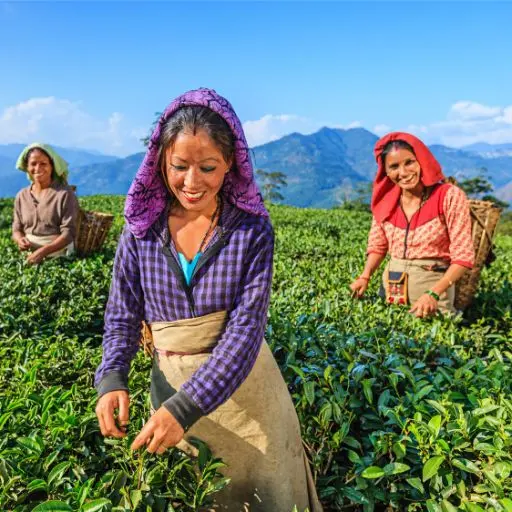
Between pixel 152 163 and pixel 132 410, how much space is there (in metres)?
1.10

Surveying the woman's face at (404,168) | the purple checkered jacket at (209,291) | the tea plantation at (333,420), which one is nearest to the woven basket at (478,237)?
the tea plantation at (333,420)

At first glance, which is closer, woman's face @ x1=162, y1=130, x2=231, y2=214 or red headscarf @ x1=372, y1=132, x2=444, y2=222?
woman's face @ x1=162, y1=130, x2=231, y2=214

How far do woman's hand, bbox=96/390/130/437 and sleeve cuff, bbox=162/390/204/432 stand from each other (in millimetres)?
201

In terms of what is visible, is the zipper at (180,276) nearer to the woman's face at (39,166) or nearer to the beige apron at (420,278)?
Answer: the beige apron at (420,278)

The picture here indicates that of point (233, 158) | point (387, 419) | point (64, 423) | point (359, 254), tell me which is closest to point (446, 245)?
point (387, 419)

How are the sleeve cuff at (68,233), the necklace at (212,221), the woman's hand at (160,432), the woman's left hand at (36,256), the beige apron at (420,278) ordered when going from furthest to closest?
the sleeve cuff at (68,233) < the woman's left hand at (36,256) < the beige apron at (420,278) < the necklace at (212,221) < the woman's hand at (160,432)

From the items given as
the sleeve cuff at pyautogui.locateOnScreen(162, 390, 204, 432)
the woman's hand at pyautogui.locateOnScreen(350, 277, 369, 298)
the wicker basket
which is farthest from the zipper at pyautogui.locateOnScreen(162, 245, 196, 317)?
the wicker basket

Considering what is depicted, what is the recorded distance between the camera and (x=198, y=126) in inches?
55.6

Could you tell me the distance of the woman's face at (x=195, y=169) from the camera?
55.9 inches

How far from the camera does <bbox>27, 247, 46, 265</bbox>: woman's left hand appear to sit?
470 cm

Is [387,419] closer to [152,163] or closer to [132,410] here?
[132,410]

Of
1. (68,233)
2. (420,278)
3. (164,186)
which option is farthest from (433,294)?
(68,233)

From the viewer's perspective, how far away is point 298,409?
2.14m

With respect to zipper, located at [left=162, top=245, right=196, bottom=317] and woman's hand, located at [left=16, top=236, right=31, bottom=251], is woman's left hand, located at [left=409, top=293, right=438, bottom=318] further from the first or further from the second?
woman's hand, located at [left=16, top=236, right=31, bottom=251]
